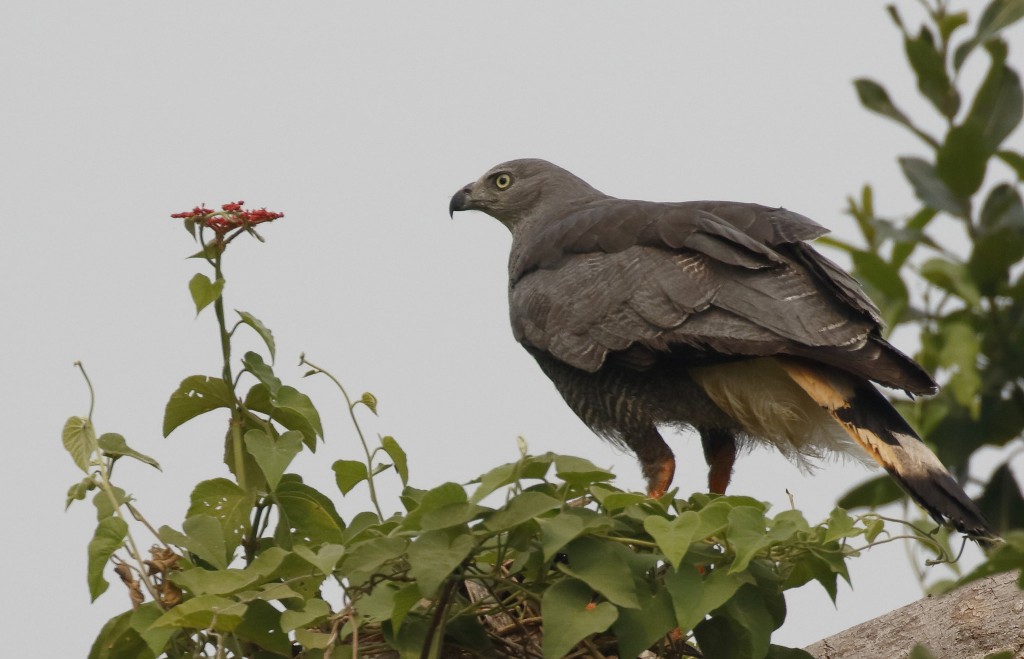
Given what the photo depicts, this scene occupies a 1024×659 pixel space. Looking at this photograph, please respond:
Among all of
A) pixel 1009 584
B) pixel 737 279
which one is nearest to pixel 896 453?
pixel 1009 584

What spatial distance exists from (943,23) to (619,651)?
339 cm

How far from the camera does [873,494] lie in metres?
5.43

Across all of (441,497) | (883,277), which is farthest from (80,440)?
(883,277)

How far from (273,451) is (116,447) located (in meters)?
0.42

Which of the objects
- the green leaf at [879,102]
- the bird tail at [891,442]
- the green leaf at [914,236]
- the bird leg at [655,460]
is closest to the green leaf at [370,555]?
the bird tail at [891,442]

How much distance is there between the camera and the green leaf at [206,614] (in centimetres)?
302

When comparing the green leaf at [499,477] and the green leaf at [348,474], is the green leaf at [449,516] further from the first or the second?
the green leaf at [348,474]

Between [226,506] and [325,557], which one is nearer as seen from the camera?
[325,557]

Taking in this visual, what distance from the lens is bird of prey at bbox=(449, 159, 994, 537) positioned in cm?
427

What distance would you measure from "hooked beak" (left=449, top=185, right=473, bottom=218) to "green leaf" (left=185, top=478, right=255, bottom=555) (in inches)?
142

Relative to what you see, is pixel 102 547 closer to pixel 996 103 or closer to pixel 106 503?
pixel 106 503

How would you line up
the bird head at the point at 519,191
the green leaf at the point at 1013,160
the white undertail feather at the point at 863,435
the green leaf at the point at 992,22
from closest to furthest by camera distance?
1. the white undertail feather at the point at 863,435
2. the green leaf at the point at 1013,160
3. the green leaf at the point at 992,22
4. the bird head at the point at 519,191

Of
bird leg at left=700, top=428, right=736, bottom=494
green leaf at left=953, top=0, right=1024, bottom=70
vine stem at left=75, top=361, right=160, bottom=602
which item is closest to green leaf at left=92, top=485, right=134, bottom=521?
vine stem at left=75, top=361, right=160, bottom=602

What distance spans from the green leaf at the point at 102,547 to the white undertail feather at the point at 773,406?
2394 mm
